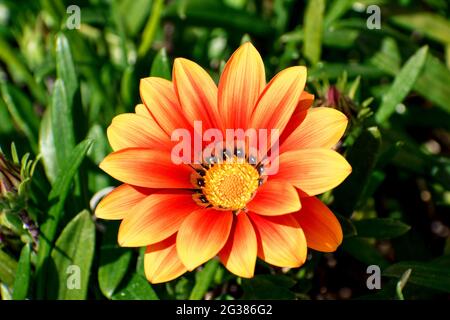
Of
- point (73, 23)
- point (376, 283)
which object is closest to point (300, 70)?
point (376, 283)

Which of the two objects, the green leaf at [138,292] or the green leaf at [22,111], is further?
the green leaf at [22,111]

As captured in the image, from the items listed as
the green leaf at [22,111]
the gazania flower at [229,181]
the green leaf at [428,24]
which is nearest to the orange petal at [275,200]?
the gazania flower at [229,181]

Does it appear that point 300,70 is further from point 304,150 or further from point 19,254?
point 19,254

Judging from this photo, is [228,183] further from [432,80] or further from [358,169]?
[432,80]

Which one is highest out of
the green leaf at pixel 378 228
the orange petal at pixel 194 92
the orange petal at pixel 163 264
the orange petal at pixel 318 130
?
the orange petal at pixel 194 92

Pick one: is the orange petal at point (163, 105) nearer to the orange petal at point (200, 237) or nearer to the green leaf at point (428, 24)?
the orange petal at point (200, 237)

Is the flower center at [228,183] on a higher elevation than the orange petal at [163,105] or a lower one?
lower
